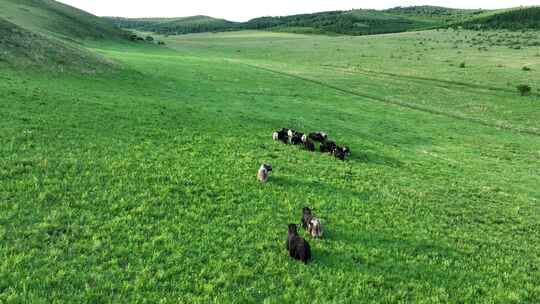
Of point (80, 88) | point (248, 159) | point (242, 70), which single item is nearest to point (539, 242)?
point (248, 159)

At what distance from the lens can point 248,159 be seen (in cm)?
2078

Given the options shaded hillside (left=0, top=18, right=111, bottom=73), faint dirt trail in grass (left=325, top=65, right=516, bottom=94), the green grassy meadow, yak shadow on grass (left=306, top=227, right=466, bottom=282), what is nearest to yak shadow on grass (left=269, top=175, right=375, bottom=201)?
the green grassy meadow

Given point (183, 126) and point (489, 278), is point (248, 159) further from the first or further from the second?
point (489, 278)

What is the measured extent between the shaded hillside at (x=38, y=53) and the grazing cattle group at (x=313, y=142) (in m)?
26.1

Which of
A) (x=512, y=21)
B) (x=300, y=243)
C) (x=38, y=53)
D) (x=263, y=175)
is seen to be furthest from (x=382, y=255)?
(x=512, y=21)

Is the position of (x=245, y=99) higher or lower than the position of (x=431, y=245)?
higher

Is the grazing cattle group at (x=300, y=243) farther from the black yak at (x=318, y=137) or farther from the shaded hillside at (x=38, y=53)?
the shaded hillside at (x=38, y=53)

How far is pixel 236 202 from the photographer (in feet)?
50.5

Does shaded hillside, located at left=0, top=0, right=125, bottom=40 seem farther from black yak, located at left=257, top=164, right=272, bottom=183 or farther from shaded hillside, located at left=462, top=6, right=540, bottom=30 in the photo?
shaded hillside, located at left=462, top=6, right=540, bottom=30

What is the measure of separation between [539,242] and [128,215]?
679 inches

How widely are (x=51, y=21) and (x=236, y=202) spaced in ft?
324

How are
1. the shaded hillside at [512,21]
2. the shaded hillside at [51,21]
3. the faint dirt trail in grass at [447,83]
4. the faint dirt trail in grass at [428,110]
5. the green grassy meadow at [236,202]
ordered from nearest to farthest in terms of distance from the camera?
the green grassy meadow at [236,202], the faint dirt trail in grass at [428,110], the faint dirt trail in grass at [447,83], the shaded hillside at [51,21], the shaded hillside at [512,21]

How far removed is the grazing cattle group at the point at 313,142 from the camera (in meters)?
23.8

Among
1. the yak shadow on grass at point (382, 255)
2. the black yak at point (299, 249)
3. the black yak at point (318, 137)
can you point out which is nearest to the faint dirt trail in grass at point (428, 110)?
the black yak at point (318, 137)
